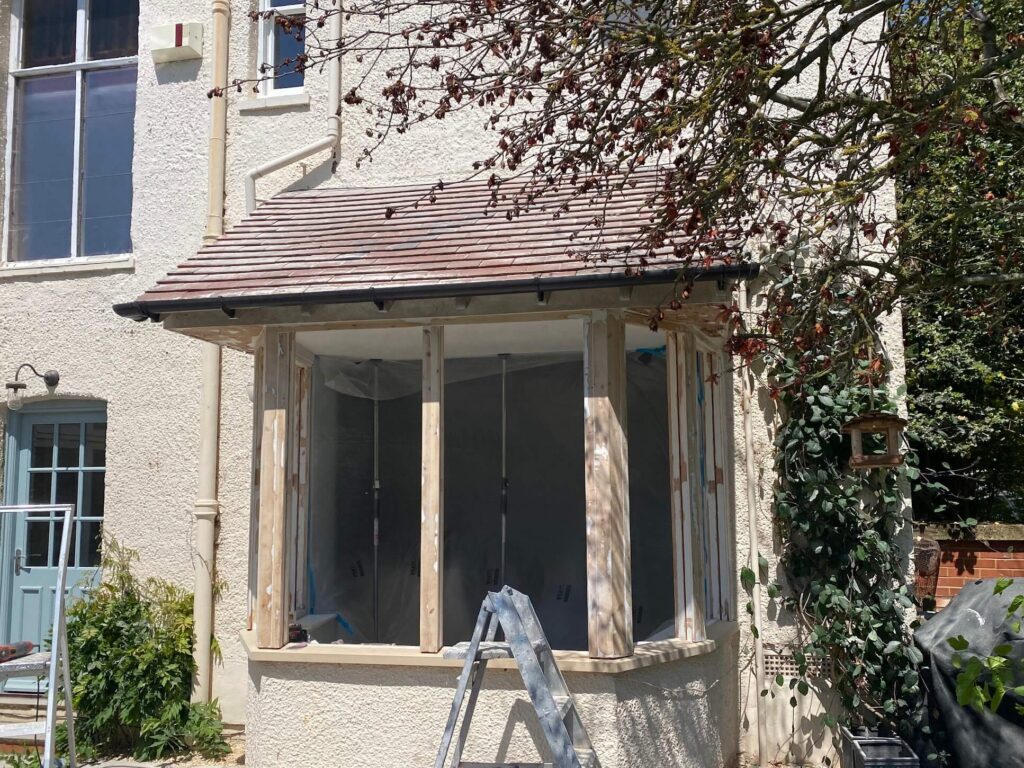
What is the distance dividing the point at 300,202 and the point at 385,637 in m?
3.58

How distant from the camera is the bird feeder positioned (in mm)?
6312

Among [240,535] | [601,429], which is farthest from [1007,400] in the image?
[240,535]

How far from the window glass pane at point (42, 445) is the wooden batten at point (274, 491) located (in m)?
3.28

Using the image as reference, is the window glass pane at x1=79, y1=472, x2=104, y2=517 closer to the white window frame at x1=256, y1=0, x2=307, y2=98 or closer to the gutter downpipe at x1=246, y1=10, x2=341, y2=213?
the gutter downpipe at x1=246, y1=10, x2=341, y2=213

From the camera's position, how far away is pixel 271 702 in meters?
6.28

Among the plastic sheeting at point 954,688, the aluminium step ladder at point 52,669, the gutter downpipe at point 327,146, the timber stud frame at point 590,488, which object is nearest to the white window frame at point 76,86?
the gutter downpipe at point 327,146

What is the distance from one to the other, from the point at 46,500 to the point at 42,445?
49cm

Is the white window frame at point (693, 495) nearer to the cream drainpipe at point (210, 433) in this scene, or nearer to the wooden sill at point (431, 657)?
the wooden sill at point (431, 657)

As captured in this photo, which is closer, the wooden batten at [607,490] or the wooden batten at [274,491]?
the wooden batten at [607,490]

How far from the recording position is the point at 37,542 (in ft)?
28.6

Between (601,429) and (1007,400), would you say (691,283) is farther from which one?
(1007,400)

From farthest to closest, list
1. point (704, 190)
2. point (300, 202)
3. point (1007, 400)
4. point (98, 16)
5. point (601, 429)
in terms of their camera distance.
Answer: point (1007, 400) < point (98, 16) < point (300, 202) < point (601, 429) < point (704, 190)

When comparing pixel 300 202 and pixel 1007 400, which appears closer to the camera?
pixel 300 202

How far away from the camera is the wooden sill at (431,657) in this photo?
588 centimetres
